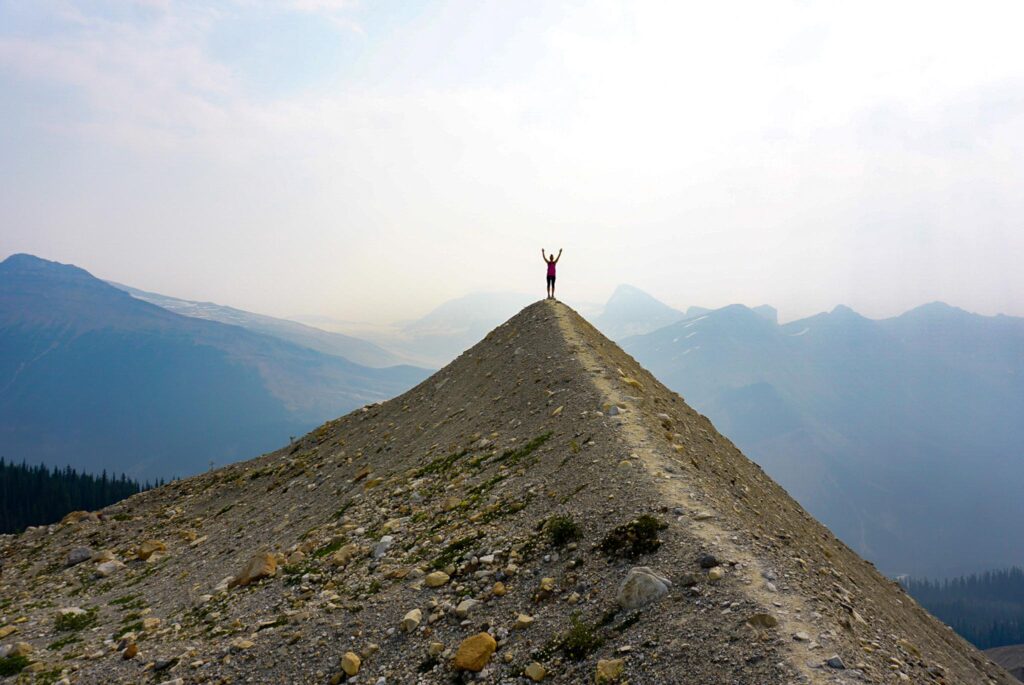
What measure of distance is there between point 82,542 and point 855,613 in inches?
1369

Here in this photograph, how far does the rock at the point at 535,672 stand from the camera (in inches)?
386

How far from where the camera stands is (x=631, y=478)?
15.1 metres

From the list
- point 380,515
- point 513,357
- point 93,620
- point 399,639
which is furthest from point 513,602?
point 513,357

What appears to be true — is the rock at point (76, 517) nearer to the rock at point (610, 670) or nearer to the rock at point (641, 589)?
the rock at point (641, 589)

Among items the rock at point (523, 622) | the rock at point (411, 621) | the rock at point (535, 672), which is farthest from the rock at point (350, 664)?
the rock at point (535, 672)

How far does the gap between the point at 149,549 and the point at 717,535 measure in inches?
974

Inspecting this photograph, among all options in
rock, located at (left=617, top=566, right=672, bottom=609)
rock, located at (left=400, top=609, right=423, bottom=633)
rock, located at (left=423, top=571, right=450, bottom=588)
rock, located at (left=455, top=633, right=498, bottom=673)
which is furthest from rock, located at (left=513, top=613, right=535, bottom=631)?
rock, located at (left=423, top=571, right=450, bottom=588)

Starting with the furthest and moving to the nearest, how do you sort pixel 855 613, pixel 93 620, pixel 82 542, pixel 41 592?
pixel 82 542 → pixel 41 592 → pixel 93 620 → pixel 855 613

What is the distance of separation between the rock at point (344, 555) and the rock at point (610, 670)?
958cm

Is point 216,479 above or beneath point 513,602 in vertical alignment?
beneath

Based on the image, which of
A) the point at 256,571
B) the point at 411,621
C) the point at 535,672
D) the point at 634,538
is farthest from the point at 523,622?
the point at 256,571

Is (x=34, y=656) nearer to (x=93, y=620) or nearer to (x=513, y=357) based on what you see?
(x=93, y=620)

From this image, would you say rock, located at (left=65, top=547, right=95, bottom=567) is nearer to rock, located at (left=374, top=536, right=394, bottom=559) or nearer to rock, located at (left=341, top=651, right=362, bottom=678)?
rock, located at (left=374, top=536, right=394, bottom=559)

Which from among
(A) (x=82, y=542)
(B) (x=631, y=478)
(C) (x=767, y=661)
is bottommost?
(A) (x=82, y=542)
